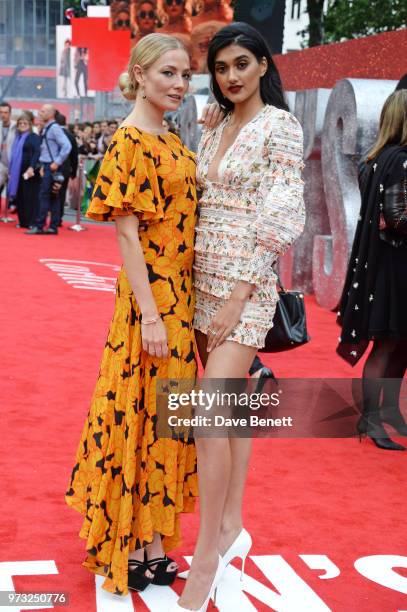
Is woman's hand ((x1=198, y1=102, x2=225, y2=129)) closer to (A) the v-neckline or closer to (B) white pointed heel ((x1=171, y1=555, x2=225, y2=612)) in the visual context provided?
(A) the v-neckline

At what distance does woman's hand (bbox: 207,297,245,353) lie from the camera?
339 cm

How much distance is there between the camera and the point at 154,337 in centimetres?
349

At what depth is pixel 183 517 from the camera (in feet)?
14.4

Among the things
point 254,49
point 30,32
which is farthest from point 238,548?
point 30,32

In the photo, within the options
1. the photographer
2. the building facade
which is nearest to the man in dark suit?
the photographer

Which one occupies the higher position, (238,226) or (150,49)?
(150,49)

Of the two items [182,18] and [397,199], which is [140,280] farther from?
[182,18]

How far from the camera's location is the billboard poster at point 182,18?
1042 inches

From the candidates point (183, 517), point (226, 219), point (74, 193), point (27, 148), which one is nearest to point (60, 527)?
point (183, 517)

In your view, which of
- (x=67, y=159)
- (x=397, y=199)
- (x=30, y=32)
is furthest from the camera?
(x=30, y=32)

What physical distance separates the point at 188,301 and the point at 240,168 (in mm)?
498

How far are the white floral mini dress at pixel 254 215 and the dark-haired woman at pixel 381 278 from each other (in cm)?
196

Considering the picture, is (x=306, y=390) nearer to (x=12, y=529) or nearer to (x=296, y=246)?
(x=12, y=529)

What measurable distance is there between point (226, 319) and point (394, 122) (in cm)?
238
